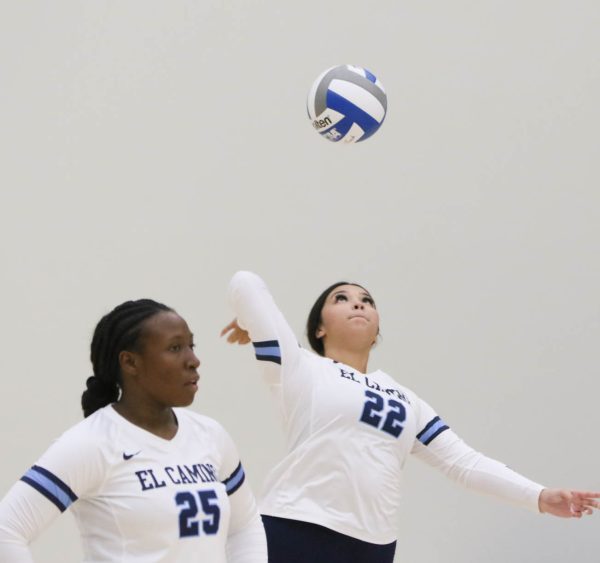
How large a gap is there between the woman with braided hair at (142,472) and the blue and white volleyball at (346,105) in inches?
71.5

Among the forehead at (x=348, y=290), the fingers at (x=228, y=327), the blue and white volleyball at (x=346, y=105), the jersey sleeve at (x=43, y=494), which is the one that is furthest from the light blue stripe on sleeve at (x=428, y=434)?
the jersey sleeve at (x=43, y=494)

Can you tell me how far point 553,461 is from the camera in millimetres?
5887

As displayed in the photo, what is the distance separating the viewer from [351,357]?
3.99 metres

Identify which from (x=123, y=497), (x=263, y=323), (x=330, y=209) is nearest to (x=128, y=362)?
(x=123, y=497)

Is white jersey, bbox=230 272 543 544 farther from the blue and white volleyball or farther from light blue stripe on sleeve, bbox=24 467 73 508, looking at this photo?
light blue stripe on sleeve, bbox=24 467 73 508

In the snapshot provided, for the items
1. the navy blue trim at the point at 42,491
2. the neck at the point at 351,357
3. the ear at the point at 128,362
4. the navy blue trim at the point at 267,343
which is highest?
the neck at the point at 351,357

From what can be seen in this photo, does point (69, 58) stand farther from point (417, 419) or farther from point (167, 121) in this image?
point (417, 419)

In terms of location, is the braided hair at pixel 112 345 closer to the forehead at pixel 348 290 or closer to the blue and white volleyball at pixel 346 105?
the forehead at pixel 348 290

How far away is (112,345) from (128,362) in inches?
2.4

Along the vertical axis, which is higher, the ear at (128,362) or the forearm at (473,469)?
the forearm at (473,469)

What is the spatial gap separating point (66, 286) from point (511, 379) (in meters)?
2.35

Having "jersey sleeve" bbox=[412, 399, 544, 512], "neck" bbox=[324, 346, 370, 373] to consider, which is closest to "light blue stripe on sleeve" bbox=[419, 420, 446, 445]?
"jersey sleeve" bbox=[412, 399, 544, 512]

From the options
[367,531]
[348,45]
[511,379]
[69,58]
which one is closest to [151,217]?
[69,58]

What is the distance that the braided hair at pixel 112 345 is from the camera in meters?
2.66
